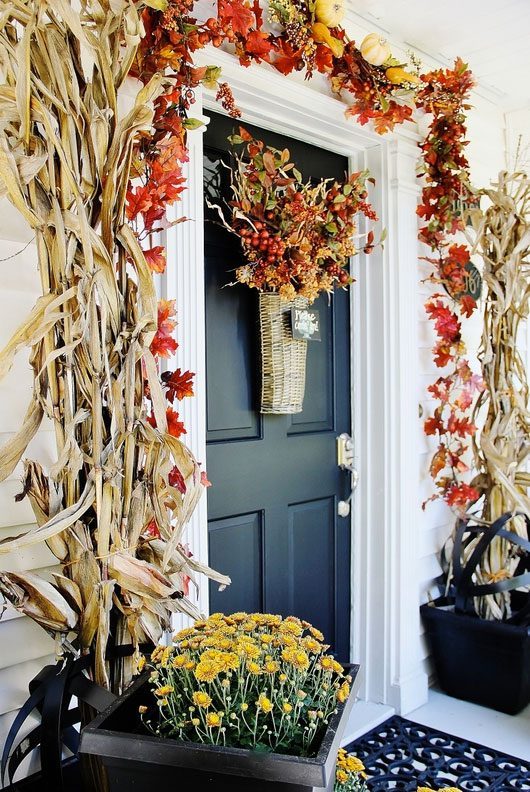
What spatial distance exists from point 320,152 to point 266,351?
36.0 inches

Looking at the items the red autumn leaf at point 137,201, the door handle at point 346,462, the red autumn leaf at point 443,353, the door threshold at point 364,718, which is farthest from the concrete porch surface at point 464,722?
the red autumn leaf at point 137,201

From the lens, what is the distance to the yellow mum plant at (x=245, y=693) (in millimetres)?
1063

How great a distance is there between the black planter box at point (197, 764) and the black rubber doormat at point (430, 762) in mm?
1126

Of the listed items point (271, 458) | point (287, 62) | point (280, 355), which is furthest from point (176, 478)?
point (287, 62)

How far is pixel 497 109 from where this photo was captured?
3.13 m

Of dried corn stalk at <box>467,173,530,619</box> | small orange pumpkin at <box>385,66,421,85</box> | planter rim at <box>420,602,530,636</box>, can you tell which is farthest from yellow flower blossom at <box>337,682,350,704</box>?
small orange pumpkin at <box>385,66,421,85</box>

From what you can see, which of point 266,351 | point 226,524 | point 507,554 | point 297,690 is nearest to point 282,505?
point 226,524

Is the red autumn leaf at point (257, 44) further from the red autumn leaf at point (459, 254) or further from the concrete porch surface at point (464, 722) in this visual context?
the concrete porch surface at point (464, 722)

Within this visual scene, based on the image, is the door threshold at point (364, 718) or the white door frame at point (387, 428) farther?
the white door frame at point (387, 428)

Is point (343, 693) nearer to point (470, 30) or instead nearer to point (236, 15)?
point (236, 15)

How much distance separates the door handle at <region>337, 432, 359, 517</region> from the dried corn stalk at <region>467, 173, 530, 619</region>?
1.68 feet

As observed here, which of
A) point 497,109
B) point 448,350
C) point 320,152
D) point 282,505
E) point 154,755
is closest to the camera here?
point 154,755

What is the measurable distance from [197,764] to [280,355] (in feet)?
4.00

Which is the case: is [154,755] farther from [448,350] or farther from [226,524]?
[448,350]
